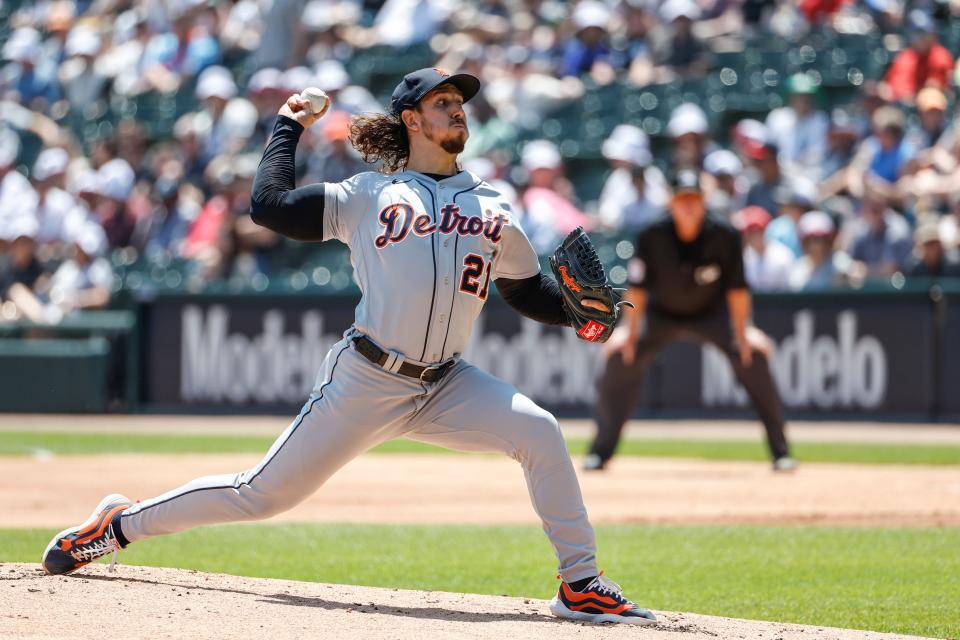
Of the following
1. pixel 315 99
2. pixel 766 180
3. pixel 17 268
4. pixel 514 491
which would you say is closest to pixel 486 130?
pixel 766 180

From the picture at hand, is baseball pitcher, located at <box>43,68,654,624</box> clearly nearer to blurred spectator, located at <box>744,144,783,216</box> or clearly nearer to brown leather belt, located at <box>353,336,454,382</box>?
brown leather belt, located at <box>353,336,454,382</box>

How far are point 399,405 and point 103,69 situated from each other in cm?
1804

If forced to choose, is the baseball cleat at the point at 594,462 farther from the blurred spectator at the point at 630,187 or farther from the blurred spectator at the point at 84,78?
the blurred spectator at the point at 84,78

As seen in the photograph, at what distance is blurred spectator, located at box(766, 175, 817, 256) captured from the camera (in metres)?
14.5

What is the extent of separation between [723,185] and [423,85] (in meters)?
9.71

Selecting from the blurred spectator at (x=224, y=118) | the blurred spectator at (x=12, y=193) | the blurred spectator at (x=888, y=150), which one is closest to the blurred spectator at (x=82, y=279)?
the blurred spectator at (x=12, y=193)

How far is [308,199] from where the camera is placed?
16.9 feet

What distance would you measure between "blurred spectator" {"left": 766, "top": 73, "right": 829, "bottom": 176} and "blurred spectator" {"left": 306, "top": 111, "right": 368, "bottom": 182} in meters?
4.31

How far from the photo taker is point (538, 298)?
18.4 feet

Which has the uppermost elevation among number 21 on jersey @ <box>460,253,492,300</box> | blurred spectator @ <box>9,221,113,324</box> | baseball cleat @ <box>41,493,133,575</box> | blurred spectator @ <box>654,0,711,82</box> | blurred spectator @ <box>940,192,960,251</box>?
blurred spectator @ <box>654,0,711,82</box>

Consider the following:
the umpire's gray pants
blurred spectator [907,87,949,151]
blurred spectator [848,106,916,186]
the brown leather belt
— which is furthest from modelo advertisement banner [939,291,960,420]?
the brown leather belt

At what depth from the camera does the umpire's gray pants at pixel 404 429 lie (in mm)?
5270

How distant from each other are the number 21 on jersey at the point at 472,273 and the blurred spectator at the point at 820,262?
30.8 feet

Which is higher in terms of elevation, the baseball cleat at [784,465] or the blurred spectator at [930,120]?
the blurred spectator at [930,120]
